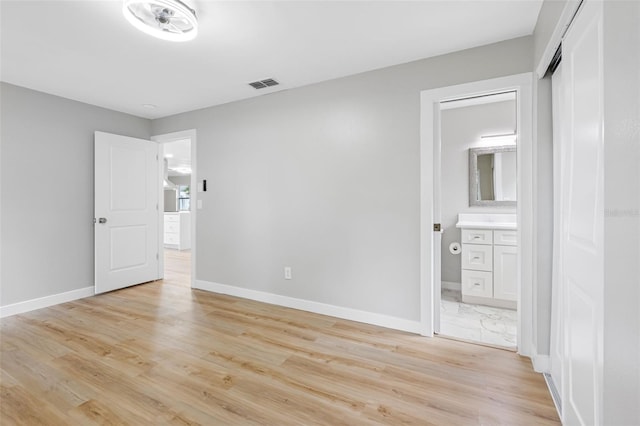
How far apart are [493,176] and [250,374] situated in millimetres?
3549

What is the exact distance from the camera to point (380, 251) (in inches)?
111

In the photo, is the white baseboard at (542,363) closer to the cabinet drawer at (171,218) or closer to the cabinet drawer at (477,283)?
the cabinet drawer at (477,283)

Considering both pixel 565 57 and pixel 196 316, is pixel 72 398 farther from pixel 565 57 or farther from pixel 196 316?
pixel 565 57

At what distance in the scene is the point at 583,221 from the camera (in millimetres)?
1236

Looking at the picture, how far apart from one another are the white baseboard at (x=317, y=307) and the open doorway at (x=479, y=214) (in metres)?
0.42

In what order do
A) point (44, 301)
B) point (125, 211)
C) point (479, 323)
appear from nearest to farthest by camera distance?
1. point (479, 323)
2. point (44, 301)
3. point (125, 211)

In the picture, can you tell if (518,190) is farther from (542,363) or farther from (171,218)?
(171,218)

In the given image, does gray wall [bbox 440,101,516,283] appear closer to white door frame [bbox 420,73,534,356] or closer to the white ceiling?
white door frame [bbox 420,73,534,356]

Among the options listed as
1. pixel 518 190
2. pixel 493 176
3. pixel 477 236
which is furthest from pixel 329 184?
pixel 493 176

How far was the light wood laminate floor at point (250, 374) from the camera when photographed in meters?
1.65

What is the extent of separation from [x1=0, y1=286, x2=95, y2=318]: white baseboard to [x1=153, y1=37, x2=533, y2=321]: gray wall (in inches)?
54.0

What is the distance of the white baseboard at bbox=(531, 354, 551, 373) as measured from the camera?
6.57 feet

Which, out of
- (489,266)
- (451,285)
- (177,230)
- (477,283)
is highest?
(177,230)

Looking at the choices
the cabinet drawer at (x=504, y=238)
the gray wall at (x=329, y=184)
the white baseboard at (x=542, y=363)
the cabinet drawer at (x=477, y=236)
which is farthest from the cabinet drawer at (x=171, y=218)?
the white baseboard at (x=542, y=363)
